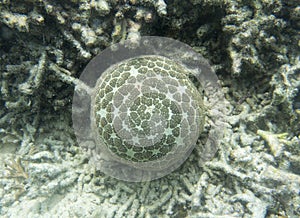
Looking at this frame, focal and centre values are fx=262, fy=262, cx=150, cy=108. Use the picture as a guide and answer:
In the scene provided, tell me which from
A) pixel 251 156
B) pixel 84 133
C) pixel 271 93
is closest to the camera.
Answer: pixel 251 156

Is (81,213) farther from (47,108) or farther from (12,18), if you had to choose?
(12,18)

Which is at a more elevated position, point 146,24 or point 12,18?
point 146,24

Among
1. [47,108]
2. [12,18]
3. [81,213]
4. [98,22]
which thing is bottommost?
[81,213]

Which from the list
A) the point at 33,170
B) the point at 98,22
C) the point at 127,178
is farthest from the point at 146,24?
the point at 33,170

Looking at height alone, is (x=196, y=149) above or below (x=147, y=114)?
below

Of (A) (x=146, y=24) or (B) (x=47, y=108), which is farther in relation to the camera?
(B) (x=47, y=108)

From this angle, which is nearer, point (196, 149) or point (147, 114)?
point (147, 114)

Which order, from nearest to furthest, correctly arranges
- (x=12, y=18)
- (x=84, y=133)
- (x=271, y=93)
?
(x=12, y=18) < (x=271, y=93) < (x=84, y=133)

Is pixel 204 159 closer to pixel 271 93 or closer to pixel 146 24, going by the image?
pixel 271 93
